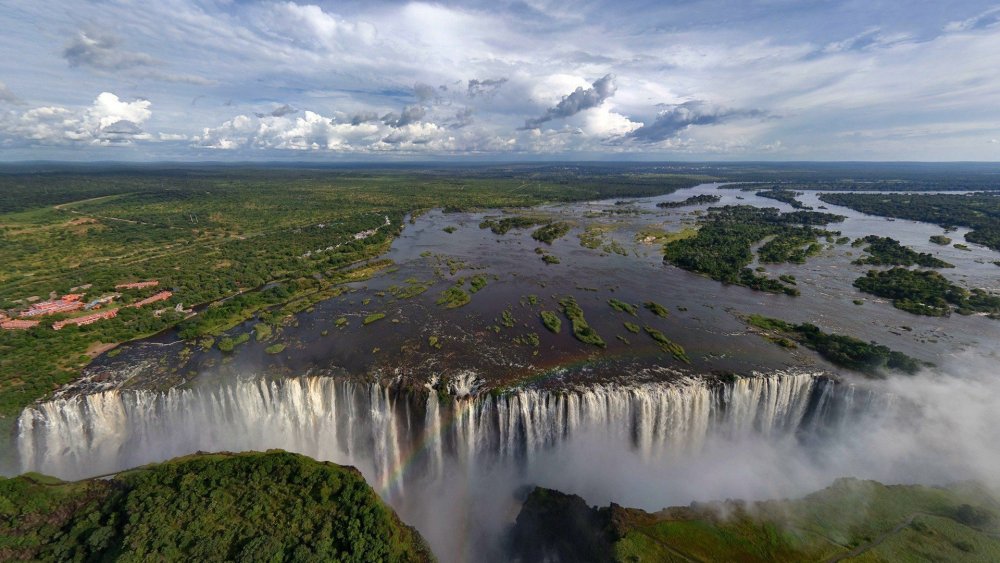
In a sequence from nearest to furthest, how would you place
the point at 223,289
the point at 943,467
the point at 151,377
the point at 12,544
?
the point at 12,544
the point at 943,467
the point at 151,377
the point at 223,289

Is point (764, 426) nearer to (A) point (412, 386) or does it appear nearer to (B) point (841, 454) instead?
(B) point (841, 454)

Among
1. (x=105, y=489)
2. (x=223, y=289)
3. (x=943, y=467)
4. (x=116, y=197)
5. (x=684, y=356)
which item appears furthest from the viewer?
(x=116, y=197)

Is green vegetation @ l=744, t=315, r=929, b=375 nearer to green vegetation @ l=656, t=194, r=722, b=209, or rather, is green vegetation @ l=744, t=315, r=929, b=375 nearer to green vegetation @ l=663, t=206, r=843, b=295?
green vegetation @ l=663, t=206, r=843, b=295

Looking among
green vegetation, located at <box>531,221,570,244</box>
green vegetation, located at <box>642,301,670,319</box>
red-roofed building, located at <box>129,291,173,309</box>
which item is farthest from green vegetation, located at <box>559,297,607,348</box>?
red-roofed building, located at <box>129,291,173,309</box>

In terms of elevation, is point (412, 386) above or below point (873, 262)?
below

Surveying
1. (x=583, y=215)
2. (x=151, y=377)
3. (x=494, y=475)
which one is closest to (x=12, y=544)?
(x=151, y=377)

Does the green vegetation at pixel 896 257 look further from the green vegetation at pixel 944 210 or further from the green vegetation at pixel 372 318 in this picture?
the green vegetation at pixel 372 318
